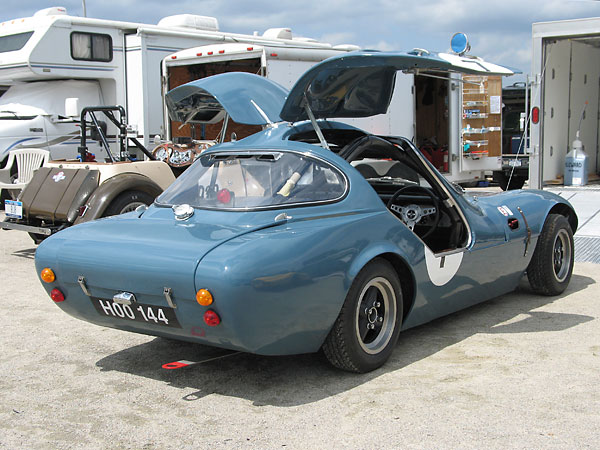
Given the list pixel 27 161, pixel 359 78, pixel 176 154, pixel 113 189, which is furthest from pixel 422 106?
pixel 359 78

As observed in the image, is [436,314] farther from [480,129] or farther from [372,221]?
[480,129]

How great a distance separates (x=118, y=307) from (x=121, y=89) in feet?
32.4

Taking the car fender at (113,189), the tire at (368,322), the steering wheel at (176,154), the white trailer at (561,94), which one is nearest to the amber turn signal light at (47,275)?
the tire at (368,322)

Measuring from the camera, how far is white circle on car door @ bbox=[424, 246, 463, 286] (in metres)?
4.80

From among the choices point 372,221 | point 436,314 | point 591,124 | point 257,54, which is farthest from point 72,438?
point 591,124

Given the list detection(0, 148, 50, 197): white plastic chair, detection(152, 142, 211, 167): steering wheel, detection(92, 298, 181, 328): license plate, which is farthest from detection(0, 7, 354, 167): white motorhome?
detection(92, 298, 181, 328): license plate

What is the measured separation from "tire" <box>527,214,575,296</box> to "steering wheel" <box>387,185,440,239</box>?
114 cm

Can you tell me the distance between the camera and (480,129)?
14.5 meters

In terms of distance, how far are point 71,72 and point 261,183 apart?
370 inches

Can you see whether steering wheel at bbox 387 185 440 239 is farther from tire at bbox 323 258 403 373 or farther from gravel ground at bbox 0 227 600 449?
tire at bbox 323 258 403 373

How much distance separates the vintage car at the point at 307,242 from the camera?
149 inches

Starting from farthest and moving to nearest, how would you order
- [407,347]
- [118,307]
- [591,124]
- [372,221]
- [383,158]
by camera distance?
[591,124]
[383,158]
[407,347]
[372,221]
[118,307]

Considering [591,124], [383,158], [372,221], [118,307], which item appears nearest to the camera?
[118,307]

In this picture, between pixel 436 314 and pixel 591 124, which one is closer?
pixel 436 314
